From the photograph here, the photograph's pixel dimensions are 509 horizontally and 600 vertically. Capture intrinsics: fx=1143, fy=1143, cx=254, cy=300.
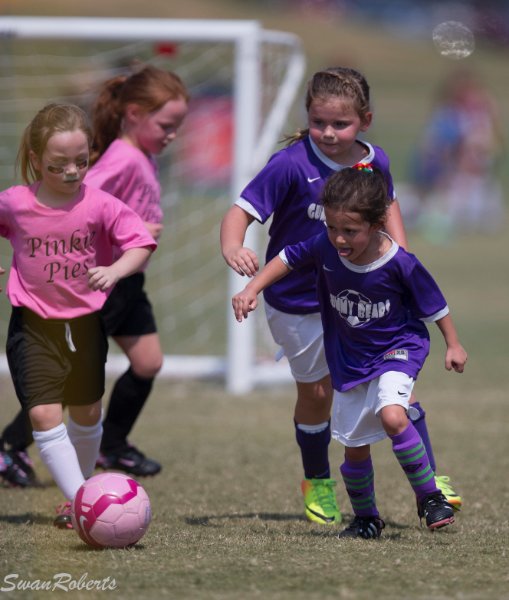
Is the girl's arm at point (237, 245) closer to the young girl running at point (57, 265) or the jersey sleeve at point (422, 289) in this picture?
the young girl running at point (57, 265)

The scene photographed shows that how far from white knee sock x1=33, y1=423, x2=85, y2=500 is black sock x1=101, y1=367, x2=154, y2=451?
4.19 feet

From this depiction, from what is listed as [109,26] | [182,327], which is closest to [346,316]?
[109,26]

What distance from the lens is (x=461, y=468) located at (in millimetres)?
5801

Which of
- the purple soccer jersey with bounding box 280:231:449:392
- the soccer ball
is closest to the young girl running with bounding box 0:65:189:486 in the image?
the purple soccer jersey with bounding box 280:231:449:392

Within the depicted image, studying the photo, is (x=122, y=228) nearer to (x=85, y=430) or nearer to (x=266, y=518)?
(x=85, y=430)

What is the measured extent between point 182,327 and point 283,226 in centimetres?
572

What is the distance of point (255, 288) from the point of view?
162 inches

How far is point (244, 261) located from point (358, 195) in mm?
486

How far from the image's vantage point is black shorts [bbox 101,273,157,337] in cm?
529

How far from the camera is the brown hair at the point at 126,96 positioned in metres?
5.25

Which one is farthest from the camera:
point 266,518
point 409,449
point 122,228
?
point 266,518

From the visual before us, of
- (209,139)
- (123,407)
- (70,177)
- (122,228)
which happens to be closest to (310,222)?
(122,228)

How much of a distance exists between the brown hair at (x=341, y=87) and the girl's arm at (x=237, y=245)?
1.66 ft

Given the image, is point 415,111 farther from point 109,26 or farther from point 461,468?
point 461,468
